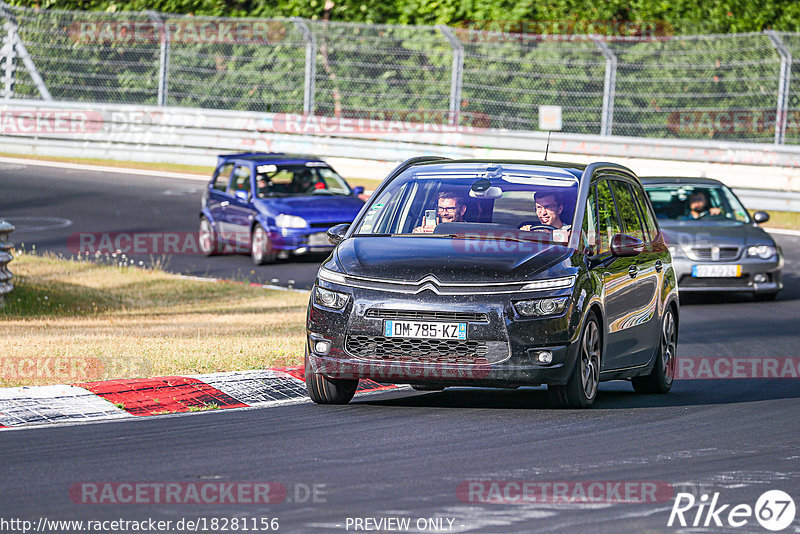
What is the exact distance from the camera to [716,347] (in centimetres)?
1378

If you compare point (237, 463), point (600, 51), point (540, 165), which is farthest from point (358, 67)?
point (237, 463)

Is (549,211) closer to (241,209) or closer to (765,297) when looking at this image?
(765,297)

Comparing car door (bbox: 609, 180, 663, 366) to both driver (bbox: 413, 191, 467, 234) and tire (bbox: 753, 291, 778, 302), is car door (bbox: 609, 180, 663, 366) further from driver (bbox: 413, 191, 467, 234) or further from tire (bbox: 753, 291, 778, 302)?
tire (bbox: 753, 291, 778, 302)

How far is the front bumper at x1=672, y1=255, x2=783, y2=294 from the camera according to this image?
57.2 feet

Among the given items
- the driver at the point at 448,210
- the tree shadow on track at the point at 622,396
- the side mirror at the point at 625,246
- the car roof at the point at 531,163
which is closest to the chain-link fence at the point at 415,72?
the tree shadow on track at the point at 622,396

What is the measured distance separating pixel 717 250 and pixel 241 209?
25.0ft

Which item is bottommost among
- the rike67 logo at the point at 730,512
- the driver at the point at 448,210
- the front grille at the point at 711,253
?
the front grille at the point at 711,253

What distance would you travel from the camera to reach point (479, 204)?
9.93m

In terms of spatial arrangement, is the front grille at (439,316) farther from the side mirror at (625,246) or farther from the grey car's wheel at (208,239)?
the grey car's wheel at (208,239)

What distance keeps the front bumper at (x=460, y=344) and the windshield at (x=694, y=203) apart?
9774 mm

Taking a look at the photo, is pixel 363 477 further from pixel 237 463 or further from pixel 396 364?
pixel 396 364

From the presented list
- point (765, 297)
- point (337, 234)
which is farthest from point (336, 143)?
point (337, 234)

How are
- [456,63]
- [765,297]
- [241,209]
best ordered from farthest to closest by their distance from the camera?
[456,63], [241,209], [765,297]

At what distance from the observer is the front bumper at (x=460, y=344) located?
346 inches
